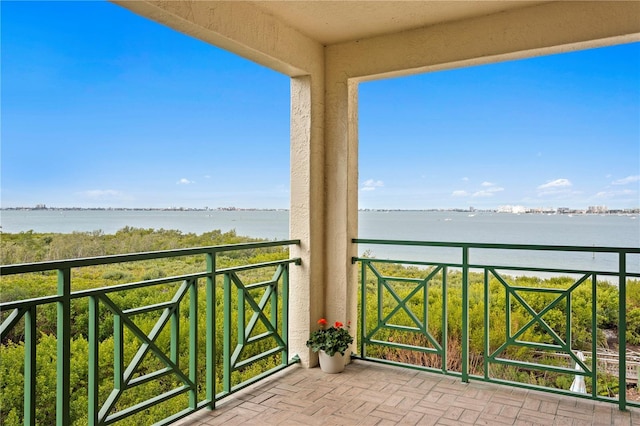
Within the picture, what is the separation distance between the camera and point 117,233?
14133 mm

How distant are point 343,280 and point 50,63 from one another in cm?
1570

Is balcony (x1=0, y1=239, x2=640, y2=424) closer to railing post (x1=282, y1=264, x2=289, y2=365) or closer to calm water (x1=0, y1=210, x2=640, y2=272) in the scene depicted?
railing post (x1=282, y1=264, x2=289, y2=365)

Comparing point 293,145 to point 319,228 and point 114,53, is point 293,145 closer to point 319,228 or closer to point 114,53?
point 319,228

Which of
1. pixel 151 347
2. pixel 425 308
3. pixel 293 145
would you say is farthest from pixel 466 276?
pixel 151 347

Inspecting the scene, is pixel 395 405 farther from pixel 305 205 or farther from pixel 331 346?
pixel 305 205

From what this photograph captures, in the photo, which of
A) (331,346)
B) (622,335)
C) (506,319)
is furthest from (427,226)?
(622,335)

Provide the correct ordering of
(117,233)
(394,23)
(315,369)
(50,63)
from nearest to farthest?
1. (394,23)
2. (315,369)
3. (117,233)
4. (50,63)

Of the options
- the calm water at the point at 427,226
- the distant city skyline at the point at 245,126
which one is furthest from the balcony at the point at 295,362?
the distant city skyline at the point at 245,126

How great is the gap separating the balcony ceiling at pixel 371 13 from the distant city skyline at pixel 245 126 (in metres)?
12.5

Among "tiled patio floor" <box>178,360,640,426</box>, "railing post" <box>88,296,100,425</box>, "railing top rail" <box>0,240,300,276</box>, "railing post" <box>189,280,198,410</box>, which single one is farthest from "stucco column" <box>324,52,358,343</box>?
"railing post" <box>88,296,100,425</box>

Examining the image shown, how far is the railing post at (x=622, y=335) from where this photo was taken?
283 centimetres

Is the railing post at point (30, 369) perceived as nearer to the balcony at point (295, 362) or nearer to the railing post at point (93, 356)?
the balcony at point (295, 362)

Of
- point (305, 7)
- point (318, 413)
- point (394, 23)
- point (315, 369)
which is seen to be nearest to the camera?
point (318, 413)

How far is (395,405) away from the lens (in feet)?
9.53
